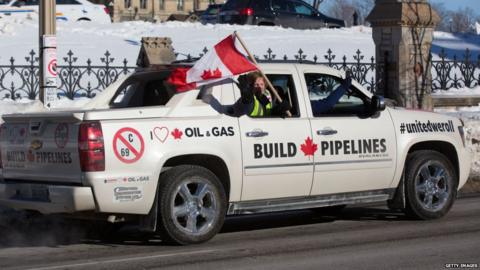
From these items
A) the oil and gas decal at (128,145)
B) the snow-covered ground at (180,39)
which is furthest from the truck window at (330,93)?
the snow-covered ground at (180,39)

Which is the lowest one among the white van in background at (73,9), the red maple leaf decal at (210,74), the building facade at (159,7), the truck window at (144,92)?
the truck window at (144,92)

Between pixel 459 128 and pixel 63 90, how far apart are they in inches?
427

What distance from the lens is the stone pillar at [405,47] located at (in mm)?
18984

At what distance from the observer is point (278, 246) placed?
9242 mm

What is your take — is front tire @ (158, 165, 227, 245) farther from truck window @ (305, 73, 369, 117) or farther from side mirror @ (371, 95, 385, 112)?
side mirror @ (371, 95, 385, 112)

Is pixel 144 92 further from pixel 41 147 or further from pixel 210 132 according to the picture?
pixel 41 147

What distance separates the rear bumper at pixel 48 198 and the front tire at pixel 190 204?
0.75 m

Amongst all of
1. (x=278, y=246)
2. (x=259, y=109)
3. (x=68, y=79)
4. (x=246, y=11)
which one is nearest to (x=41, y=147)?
(x=259, y=109)

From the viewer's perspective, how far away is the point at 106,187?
8664 mm

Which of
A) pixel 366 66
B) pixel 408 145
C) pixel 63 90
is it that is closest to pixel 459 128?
pixel 408 145

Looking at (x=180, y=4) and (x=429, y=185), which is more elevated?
(x=180, y=4)

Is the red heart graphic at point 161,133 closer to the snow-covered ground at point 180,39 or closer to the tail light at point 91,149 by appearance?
the tail light at point 91,149

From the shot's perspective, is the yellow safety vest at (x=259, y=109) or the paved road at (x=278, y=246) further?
the yellow safety vest at (x=259, y=109)

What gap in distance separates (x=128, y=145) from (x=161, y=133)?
36 cm
